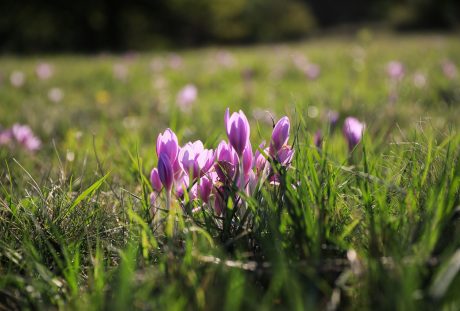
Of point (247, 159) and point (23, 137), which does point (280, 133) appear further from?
point (23, 137)

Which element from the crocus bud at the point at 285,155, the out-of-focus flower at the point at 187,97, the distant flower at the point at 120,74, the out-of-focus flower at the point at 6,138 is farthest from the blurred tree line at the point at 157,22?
the crocus bud at the point at 285,155

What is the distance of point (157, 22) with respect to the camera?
85.8 ft

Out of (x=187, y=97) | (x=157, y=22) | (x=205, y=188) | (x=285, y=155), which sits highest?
(x=157, y=22)

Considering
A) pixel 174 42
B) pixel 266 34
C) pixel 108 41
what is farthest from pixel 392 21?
pixel 108 41

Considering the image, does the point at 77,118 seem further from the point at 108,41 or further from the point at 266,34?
the point at 266,34

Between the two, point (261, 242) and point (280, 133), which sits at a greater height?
point (280, 133)

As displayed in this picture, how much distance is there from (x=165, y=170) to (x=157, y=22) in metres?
26.6

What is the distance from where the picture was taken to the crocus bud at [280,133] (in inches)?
51.2

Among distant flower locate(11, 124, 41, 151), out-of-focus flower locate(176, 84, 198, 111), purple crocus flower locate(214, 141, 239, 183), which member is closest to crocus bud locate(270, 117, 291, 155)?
purple crocus flower locate(214, 141, 239, 183)

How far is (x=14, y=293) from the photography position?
43.4 inches

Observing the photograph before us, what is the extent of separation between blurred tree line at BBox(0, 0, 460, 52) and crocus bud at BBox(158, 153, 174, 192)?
2099cm

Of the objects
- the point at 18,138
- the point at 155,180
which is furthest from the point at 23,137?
the point at 155,180

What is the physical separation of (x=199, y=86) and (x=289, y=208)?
5.69 metres

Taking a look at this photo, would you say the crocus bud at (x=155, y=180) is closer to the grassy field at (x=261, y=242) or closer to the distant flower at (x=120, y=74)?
the grassy field at (x=261, y=242)
